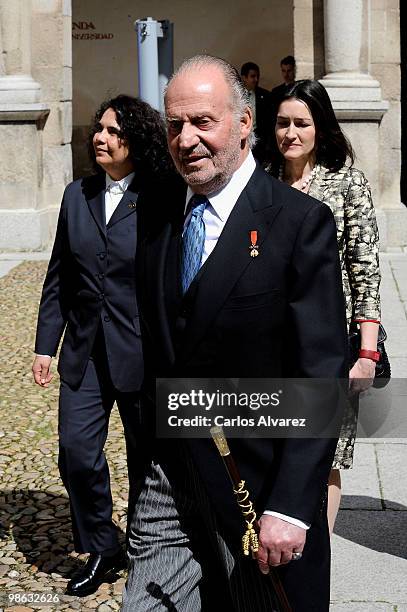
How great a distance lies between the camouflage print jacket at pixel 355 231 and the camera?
154 inches

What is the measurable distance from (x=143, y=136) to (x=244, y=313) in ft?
5.20

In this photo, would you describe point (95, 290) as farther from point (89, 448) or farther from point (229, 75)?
point (229, 75)

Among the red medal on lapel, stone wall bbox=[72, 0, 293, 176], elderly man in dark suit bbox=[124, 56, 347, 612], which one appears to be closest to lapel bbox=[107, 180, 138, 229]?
elderly man in dark suit bbox=[124, 56, 347, 612]

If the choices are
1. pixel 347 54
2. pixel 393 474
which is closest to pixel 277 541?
pixel 393 474

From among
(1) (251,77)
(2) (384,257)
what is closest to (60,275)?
(2) (384,257)

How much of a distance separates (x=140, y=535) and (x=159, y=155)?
163 centimetres

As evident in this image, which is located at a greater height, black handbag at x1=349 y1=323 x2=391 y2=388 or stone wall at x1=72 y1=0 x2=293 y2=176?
stone wall at x1=72 y1=0 x2=293 y2=176

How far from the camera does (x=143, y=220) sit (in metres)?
2.99

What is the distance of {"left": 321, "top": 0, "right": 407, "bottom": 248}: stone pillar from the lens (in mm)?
12070

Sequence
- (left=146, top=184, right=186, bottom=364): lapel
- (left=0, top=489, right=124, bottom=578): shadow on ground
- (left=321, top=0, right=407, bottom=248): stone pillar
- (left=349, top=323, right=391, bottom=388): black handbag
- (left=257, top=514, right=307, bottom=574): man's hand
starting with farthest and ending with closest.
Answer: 1. (left=321, top=0, right=407, bottom=248): stone pillar
2. (left=0, top=489, right=124, bottom=578): shadow on ground
3. (left=349, top=323, right=391, bottom=388): black handbag
4. (left=146, top=184, right=186, bottom=364): lapel
5. (left=257, top=514, right=307, bottom=574): man's hand

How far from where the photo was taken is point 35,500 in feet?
16.6

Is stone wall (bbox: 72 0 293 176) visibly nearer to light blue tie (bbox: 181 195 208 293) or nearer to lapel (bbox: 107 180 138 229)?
lapel (bbox: 107 180 138 229)

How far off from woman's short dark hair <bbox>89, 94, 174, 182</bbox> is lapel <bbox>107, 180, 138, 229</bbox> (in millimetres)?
76

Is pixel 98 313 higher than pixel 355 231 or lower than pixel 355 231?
lower
